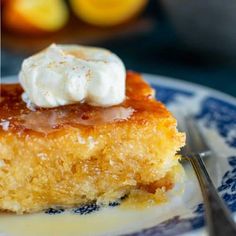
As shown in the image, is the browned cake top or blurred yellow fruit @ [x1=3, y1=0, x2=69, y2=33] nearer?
the browned cake top

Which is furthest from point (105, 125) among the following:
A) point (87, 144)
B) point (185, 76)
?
point (185, 76)

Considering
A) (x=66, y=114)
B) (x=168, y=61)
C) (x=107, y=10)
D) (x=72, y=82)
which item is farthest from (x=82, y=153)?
(x=107, y=10)

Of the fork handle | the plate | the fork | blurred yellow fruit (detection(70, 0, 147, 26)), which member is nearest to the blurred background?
blurred yellow fruit (detection(70, 0, 147, 26))

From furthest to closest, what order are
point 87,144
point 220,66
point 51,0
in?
point 51,0, point 220,66, point 87,144

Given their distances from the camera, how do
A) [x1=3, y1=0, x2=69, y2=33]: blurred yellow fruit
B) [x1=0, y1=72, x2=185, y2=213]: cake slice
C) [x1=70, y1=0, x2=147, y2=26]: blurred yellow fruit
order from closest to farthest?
[x1=0, y1=72, x2=185, y2=213]: cake slice
[x1=3, y1=0, x2=69, y2=33]: blurred yellow fruit
[x1=70, y1=0, x2=147, y2=26]: blurred yellow fruit

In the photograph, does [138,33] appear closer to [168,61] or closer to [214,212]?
[168,61]

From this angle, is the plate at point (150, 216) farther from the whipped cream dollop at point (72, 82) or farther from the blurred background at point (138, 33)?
the blurred background at point (138, 33)

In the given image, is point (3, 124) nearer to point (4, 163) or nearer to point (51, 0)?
point (4, 163)

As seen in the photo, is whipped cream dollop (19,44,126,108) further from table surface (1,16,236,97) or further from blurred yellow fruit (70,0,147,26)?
blurred yellow fruit (70,0,147,26)
